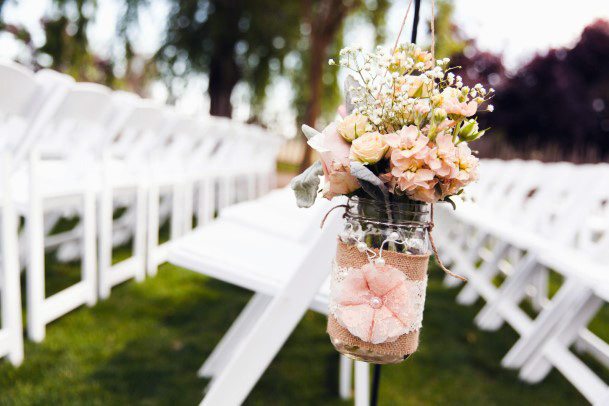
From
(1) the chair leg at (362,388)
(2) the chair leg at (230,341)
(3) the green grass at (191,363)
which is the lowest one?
(3) the green grass at (191,363)

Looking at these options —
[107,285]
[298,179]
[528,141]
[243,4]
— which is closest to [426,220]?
[298,179]

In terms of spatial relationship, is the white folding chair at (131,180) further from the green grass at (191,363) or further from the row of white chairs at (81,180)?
the green grass at (191,363)

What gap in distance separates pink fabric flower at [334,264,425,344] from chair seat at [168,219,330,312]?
0.57 metres

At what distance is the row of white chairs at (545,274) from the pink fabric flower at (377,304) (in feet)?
1.25

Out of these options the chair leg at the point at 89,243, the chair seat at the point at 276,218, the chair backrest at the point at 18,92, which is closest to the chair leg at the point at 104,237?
the chair leg at the point at 89,243

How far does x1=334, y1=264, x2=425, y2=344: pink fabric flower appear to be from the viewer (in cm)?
103

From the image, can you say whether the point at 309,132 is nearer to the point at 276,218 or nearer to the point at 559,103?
Answer: the point at 276,218

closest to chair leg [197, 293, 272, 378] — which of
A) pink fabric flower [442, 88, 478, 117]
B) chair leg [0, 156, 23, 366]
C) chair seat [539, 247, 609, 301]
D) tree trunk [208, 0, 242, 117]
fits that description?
chair leg [0, 156, 23, 366]

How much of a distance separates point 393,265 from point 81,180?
2392mm

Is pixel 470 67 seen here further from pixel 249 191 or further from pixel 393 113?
pixel 393 113

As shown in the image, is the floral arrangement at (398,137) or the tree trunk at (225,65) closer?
the floral arrangement at (398,137)

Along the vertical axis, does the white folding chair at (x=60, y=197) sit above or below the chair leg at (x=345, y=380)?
above

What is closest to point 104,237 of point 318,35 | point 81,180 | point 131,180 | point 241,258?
point 81,180

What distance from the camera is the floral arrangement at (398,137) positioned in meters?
1.00
